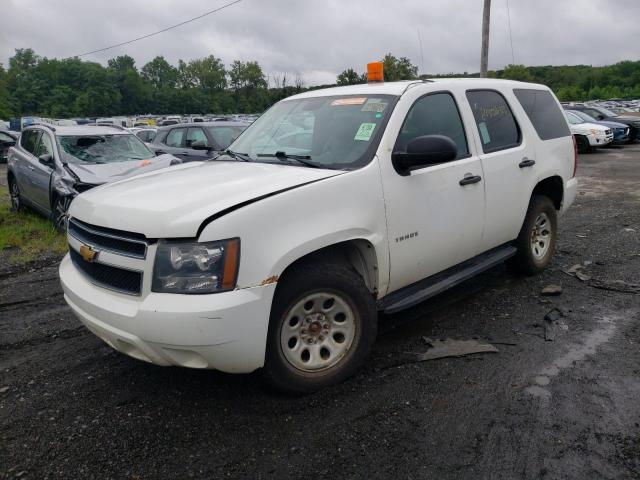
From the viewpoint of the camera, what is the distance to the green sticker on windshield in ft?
11.1

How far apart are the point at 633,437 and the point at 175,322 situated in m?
2.39

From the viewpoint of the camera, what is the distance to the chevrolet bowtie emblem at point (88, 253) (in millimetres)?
2900

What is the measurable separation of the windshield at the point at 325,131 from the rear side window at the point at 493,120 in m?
0.98

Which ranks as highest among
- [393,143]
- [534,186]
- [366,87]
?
[366,87]

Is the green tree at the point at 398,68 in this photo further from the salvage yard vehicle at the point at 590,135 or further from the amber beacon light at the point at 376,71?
the amber beacon light at the point at 376,71

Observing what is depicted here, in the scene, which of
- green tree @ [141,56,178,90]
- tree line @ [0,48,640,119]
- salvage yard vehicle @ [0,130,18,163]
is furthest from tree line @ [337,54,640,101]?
green tree @ [141,56,178,90]

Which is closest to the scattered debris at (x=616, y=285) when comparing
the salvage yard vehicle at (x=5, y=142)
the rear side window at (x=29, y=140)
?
the rear side window at (x=29, y=140)

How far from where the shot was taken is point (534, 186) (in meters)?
4.66

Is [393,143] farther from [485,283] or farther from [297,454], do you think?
[485,283]

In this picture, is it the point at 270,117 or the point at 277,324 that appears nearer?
the point at 277,324

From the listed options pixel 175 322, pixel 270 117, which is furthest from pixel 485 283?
pixel 175 322

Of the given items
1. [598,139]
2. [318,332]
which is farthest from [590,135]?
[318,332]

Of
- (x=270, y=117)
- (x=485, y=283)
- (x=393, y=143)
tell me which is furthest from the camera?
(x=485, y=283)

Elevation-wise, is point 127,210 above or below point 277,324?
above
